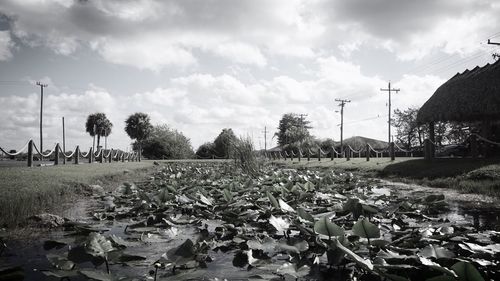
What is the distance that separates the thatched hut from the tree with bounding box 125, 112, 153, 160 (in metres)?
44.8

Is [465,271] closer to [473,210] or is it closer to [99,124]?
[473,210]

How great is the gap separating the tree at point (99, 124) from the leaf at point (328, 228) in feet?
207

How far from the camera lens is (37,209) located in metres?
4.30

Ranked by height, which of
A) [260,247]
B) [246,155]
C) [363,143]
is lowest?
[260,247]

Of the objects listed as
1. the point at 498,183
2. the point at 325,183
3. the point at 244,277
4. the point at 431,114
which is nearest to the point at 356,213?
the point at 244,277

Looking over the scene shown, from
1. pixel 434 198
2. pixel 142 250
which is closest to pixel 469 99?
pixel 434 198

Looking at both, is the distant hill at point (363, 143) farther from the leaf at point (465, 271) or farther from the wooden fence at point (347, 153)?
the leaf at point (465, 271)

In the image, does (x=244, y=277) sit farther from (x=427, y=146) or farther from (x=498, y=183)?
(x=427, y=146)

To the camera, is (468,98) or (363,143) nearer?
(468,98)

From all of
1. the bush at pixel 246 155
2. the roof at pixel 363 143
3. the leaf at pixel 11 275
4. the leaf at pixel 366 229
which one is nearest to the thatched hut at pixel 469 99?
the bush at pixel 246 155

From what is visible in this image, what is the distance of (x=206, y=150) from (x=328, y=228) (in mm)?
49602

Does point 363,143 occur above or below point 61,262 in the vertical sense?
above

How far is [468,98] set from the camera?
13922 millimetres

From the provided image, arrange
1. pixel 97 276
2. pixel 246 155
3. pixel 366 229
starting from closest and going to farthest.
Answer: pixel 97 276, pixel 366 229, pixel 246 155
